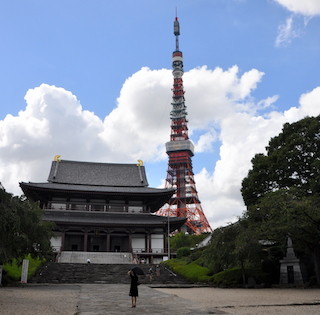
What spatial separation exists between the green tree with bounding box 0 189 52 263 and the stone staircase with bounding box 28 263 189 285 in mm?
5734

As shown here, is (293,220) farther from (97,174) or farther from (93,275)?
(97,174)

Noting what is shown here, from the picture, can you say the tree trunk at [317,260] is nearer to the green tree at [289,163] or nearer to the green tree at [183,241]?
the green tree at [289,163]

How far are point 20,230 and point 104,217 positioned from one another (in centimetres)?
3079

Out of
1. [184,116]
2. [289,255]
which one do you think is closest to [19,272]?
[289,255]

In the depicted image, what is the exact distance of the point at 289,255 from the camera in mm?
26844

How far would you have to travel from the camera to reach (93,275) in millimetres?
32250

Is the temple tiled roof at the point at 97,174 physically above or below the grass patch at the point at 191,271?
above

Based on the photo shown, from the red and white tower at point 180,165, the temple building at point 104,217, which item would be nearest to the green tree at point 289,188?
the temple building at point 104,217

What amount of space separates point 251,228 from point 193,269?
9.64 meters

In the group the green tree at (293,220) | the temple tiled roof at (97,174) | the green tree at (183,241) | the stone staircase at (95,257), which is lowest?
the stone staircase at (95,257)

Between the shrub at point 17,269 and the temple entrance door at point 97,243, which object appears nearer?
the shrub at point 17,269

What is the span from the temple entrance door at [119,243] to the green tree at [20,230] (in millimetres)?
21610

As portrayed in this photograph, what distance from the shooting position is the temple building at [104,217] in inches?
1769

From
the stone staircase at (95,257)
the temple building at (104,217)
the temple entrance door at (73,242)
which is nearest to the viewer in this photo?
the stone staircase at (95,257)
